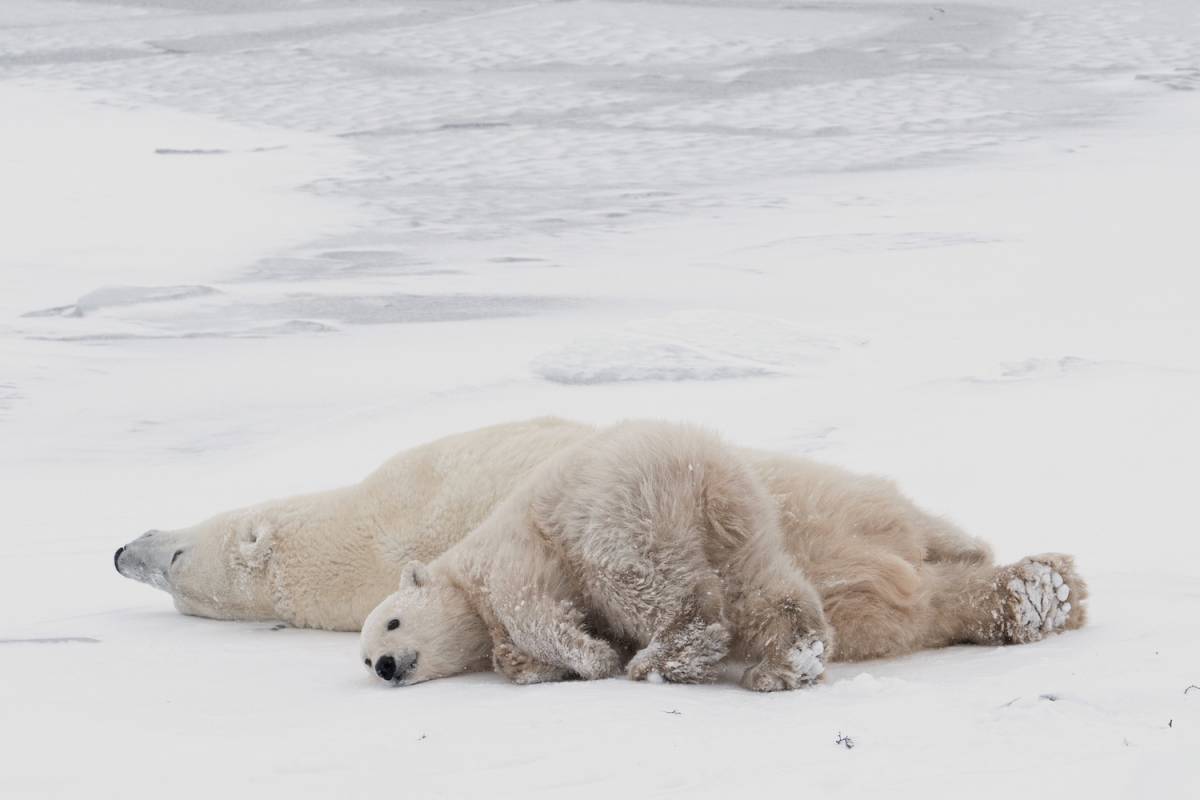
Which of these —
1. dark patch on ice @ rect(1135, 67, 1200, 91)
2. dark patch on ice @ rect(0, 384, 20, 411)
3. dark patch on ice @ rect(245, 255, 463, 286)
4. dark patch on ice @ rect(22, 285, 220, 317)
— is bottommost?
dark patch on ice @ rect(245, 255, 463, 286)

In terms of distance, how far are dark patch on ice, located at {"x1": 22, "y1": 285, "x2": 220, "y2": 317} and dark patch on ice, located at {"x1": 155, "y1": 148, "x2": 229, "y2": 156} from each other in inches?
164

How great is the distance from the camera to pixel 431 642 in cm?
341

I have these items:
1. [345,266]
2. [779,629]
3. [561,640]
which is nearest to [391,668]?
[561,640]

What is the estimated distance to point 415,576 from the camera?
3.48 m

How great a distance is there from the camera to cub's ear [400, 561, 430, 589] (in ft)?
11.4

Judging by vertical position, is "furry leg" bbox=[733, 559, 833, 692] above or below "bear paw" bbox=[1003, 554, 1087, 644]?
above

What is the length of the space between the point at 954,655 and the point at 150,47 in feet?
56.1

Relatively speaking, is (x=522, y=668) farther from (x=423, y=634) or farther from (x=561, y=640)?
(x=423, y=634)

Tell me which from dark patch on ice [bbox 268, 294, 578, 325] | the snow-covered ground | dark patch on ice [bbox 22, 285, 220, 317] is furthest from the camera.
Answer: dark patch on ice [bbox 22, 285, 220, 317]

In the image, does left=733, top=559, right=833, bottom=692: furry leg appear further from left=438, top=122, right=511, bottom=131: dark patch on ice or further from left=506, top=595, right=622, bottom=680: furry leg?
left=438, top=122, right=511, bottom=131: dark patch on ice

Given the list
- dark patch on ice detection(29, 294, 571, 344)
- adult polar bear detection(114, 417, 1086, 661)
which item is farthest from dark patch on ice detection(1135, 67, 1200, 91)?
→ adult polar bear detection(114, 417, 1086, 661)

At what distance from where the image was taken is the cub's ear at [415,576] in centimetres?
347

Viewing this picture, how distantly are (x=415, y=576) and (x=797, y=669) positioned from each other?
3.08ft

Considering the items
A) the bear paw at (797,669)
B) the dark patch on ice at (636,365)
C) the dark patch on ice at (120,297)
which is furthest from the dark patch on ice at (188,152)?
the bear paw at (797,669)
